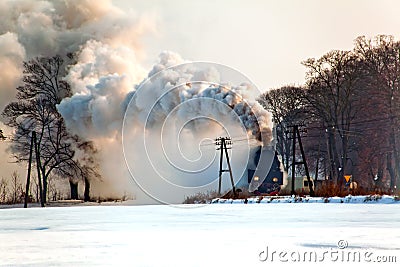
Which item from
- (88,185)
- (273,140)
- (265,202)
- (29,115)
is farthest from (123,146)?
(265,202)

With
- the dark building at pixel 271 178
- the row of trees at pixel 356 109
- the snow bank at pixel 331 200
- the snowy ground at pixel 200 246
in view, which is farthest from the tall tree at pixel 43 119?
the snowy ground at pixel 200 246

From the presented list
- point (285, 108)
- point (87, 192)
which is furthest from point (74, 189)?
point (285, 108)

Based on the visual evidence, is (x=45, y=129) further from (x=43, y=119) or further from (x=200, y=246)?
(x=200, y=246)

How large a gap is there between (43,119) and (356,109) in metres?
21.5

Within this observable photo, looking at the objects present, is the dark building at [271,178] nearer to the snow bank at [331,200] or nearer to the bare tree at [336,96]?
the bare tree at [336,96]

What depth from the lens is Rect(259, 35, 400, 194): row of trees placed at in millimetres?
41531

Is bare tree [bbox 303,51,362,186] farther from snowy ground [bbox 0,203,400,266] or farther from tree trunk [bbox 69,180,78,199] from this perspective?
snowy ground [bbox 0,203,400,266]

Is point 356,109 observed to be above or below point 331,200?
above

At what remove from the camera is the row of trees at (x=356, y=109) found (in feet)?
136

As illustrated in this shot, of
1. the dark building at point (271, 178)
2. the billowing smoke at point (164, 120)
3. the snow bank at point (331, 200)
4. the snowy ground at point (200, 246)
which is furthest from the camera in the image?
the dark building at point (271, 178)

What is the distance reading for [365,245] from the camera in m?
8.04

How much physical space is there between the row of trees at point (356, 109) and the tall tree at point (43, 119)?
15157mm

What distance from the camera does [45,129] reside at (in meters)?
41.0

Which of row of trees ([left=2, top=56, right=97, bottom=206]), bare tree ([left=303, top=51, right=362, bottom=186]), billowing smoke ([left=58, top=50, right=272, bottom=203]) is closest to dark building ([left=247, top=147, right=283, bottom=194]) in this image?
billowing smoke ([left=58, top=50, right=272, bottom=203])
